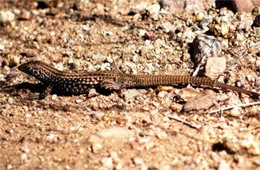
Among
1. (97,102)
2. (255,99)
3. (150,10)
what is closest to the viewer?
(255,99)

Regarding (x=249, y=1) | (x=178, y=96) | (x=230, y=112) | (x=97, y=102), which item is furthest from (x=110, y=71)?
(x=249, y=1)

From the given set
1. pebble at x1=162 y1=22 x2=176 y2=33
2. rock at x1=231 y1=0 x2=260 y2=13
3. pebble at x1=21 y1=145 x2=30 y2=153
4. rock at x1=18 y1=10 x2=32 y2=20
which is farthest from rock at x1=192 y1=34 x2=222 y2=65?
rock at x1=18 y1=10 x2=32 y2=20

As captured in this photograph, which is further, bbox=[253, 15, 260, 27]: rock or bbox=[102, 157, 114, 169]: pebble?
bbox=[253, 15, 260, 27]: rock

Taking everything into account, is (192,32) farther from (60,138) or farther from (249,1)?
(60,138)

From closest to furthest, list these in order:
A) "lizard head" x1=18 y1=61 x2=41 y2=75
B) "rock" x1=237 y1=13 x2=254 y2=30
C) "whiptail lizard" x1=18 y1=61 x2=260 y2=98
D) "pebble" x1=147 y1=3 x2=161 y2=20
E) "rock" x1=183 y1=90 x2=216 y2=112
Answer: "rock" x1=183 y1=90 x2=216 y2=112 < "whiptail lizard" x1=18 y1=61 x2=260 y2=98 < "rock" x1=237 y1=13 x2=254 y2=30 < "lizard head" x1=18 y1=61 x2=41 y2=75 < "pebble" x1=147 y1=3 x2=161 y2=20

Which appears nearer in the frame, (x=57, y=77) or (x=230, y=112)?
(x=230, y=112)

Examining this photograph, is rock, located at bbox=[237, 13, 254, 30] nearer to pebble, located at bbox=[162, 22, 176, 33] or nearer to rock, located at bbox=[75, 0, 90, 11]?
pebble, located at bbox=[162, 22, 176, 33]

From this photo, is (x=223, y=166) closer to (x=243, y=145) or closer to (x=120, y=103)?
(x=243, y=145)
